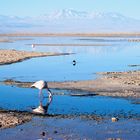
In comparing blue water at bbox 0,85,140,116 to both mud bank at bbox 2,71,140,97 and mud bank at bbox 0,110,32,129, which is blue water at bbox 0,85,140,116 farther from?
mud bank at bbox 2,71,140,97

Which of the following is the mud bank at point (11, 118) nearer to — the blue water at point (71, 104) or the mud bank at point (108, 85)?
the blue water at point (71, 104)

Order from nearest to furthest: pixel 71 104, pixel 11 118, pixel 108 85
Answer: pixel 11 118 → pixel 71 104 → pixel 108 85

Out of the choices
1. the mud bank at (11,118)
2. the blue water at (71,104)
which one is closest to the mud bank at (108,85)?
the blue water at (71,104)

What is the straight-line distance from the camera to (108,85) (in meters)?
27.2

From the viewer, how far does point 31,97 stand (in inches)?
918

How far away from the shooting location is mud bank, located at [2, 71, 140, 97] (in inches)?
973

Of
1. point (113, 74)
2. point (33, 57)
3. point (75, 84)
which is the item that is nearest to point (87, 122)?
point (75, 84)

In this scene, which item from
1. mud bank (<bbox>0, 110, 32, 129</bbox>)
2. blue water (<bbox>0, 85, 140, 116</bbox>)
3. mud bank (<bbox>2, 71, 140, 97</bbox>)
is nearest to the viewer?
mud bank (<bbox>0, 110, 32, 129</bbox>)

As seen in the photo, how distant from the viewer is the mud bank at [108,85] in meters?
24.7

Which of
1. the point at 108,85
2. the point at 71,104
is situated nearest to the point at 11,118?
the point at 71,104

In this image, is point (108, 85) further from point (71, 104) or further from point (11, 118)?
point (11, 118)

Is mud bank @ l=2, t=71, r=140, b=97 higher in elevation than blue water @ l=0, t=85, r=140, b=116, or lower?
higher

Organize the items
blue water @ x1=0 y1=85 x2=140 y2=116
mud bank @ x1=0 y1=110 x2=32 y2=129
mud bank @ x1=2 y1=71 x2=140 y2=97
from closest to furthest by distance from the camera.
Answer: mud bank @ x1=0 y1=110 x2=32 y2=129 < blue water @ x1=0 y1=85 x2=140 y2=116 < mud bank @ x1=2 y1=71 x2=140 y2=97

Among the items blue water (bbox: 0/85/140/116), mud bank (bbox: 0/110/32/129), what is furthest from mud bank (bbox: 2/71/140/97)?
mud bank (bbox: 0/110/32/129)
